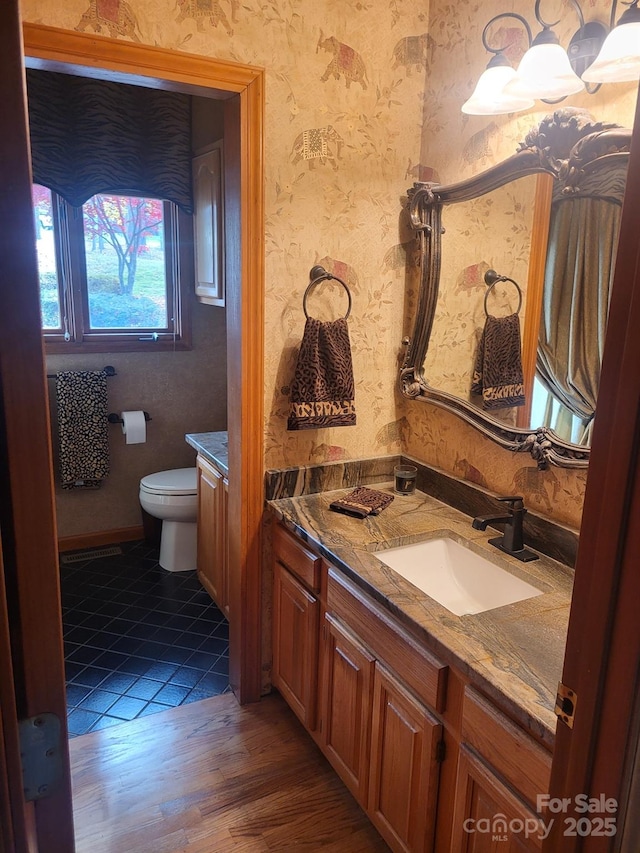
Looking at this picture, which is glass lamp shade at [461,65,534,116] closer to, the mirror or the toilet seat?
the mirror

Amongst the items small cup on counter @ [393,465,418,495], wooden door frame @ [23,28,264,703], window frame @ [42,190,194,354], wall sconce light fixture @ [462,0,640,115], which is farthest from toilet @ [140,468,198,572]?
wall sconce light fixture @ [462,0,640,115]

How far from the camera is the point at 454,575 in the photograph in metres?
1.88

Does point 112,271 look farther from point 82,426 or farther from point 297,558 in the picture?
point 297,558

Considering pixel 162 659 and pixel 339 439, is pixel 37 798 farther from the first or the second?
pixel 162 659

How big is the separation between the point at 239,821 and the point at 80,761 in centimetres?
60

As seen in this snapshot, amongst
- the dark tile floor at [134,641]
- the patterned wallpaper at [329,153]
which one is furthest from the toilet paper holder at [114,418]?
the patterned wallpaper at [329,153]

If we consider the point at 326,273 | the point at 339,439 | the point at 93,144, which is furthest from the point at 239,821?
the point at 93,144

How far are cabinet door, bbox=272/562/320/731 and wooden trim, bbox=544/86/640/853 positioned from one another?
1.25m

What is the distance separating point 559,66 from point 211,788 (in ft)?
7.50

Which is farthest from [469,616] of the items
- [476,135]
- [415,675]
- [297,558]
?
[476,135]

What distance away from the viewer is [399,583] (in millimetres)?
1604

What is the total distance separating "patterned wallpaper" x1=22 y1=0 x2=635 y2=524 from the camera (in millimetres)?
1844

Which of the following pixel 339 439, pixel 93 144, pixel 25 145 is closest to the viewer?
pixel 25 145

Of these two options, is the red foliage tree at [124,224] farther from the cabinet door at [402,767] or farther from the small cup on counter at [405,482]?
the cabinet door at [402,767]
